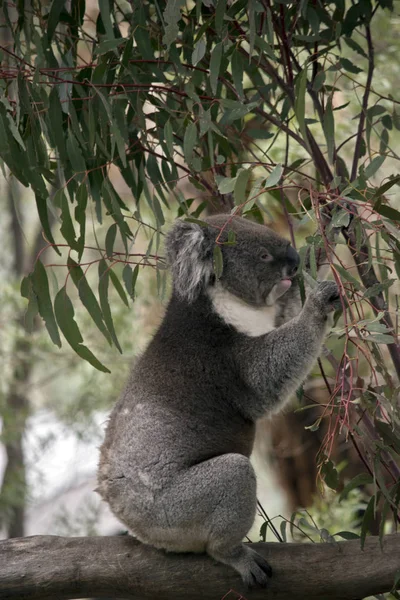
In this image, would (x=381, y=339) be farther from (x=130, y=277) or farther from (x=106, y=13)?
(x=106, y=13)

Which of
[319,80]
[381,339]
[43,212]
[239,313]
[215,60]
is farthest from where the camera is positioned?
[239,313]

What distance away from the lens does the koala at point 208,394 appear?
233 cm

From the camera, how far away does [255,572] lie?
2295 millimetres

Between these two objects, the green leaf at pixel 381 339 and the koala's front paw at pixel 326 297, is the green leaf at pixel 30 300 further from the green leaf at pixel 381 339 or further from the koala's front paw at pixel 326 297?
the green leaf at pixel 381 339

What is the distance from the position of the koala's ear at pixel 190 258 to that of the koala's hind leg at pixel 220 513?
1.78 feet

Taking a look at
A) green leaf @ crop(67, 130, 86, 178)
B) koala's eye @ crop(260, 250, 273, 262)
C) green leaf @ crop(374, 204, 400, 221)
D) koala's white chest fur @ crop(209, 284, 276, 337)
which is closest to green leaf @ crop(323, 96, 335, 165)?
green leaf @ crop(374, 204, 400, 221)

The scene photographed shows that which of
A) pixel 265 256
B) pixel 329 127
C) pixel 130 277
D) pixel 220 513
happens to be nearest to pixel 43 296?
pixel 130 277

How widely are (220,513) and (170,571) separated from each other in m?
0.24

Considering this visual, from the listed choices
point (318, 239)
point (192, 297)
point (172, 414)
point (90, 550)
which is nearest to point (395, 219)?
point (318, 239)

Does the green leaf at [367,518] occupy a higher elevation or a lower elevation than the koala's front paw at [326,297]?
lower

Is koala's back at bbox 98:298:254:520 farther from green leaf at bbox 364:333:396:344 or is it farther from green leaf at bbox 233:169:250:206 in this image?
green leaf at bbox 364:333:396:344

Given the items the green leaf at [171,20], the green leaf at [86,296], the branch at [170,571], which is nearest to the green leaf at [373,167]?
the green leaf at [171,20]

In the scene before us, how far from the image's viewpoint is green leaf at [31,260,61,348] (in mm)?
2447

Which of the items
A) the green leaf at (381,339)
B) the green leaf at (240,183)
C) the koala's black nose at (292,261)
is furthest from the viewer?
the koala's black nose at (292,261)
